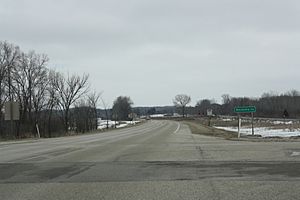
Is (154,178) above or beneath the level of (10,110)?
beneath

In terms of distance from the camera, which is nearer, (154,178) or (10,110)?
(154,178)

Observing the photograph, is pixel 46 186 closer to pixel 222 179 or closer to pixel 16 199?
pixel 16 199

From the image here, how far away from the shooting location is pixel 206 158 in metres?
16.0

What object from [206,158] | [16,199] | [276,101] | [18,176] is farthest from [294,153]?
[276,101]

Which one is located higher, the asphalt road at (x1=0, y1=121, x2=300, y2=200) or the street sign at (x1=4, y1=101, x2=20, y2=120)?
the street sign at (x1=4, y1=101, x2=20, y2=120)

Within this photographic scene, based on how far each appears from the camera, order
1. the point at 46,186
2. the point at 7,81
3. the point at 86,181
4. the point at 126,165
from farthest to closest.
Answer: the point at 7,81 < the point at 126,165 < the point at 86,181 < the point at 46,186

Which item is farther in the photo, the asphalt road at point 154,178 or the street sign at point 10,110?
the street sign at point 10,110

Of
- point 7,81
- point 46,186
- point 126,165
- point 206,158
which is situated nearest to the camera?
point 46,186

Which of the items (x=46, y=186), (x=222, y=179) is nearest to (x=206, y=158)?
(x=222, y=179)

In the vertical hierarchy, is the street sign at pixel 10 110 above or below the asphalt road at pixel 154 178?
above

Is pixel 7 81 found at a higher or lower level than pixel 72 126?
higher

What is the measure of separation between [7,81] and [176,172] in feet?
193

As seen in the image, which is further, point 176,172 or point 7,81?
point 7,81

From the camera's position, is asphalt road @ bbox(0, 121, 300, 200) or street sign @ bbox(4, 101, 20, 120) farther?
street sign @ bbox(4, 101, 20, 120)
